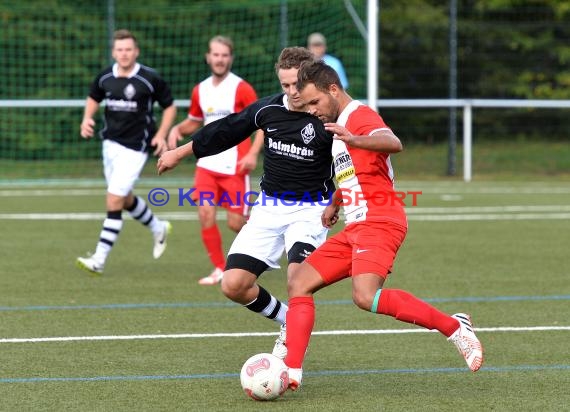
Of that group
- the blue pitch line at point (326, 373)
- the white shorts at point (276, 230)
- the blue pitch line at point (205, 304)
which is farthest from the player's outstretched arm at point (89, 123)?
the blue pitch line at point (326, 373)

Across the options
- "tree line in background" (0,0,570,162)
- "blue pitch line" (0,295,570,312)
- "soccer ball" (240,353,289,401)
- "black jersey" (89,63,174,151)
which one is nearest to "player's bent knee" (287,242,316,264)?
"soccer ball" (240,353,289,401)

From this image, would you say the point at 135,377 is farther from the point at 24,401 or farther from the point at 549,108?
the point at 549,108

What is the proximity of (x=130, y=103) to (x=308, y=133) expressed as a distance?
4.01m

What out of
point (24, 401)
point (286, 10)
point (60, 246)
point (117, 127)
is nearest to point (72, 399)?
point (24, 401)

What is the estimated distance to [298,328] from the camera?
599 cm

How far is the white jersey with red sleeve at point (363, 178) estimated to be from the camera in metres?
6.06

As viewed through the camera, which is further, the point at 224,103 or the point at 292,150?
the point at 224,103

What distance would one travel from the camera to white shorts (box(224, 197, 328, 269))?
678 cm

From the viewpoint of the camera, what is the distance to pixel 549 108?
22750 mm

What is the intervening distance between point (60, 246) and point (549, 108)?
521 inches

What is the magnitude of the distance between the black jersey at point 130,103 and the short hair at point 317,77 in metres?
4.61

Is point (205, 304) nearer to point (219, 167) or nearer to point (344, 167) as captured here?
point (219, 167)

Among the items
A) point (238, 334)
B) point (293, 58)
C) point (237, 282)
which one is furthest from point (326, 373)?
point (293, 58)

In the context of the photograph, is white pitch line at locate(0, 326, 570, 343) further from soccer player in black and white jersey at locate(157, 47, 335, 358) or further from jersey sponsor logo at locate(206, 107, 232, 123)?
jersey sponsor logo at locate(206, 107, 232, 123)
